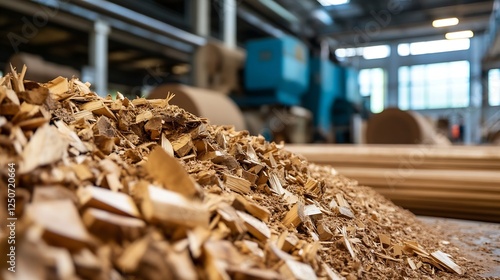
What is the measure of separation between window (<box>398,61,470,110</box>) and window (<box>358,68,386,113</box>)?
576 millimetres

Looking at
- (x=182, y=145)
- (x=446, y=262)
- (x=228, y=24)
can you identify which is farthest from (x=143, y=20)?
(x=446, y=262)

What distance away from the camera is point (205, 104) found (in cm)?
349

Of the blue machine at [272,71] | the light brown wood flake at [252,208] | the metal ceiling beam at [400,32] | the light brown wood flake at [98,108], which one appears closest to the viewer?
the light brown wood flake at [252,208]

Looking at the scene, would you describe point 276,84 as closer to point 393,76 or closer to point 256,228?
point 256,228

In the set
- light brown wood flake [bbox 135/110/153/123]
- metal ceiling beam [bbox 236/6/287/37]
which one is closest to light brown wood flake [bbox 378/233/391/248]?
light brown wood flake [bbox 135/110/153/123]

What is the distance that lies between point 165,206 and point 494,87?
12.7 meters

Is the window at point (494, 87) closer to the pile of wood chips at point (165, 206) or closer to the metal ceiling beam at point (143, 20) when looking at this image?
the metal ceiling beam at point (143, 20)

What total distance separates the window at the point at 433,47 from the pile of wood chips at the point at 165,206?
13272 mm

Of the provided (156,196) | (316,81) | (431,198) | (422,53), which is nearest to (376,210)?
(431,198)

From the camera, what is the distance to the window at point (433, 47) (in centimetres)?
1327

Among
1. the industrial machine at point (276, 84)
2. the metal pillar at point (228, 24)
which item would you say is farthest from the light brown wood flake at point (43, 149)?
the metal pillar at point (228, 24)

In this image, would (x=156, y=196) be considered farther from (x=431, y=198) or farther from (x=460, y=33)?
(x=460, y=33)

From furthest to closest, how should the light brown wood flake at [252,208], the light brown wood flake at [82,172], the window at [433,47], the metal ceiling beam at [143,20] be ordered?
the window at [433,47], the metal ceiling beam at [143,20], the light brown wood flake at [252,208], the light brown wood flake at [82,172]

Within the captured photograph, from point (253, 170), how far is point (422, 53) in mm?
14187
